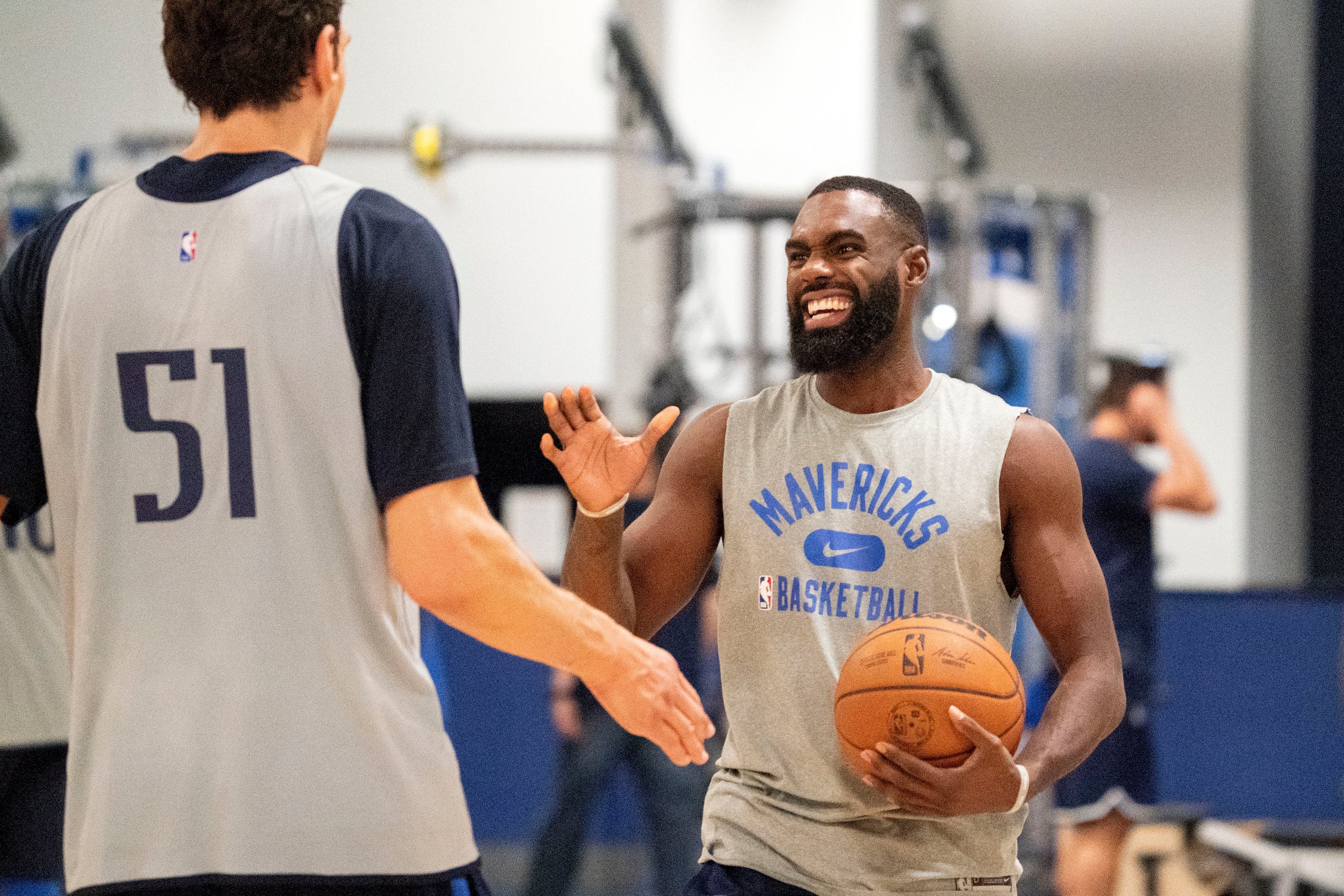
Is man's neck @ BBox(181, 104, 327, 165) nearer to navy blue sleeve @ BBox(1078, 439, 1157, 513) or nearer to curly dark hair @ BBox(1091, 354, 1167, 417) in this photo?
navy blue sleeve @ BBox(1078, 439, 1157, 513)

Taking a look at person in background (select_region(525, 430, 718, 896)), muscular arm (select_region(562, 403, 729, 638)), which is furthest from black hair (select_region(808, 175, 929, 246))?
person in background (select_region(525, 430, 718, 896))

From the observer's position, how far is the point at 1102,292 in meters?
9.20

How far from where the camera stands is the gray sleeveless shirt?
1.99 meters

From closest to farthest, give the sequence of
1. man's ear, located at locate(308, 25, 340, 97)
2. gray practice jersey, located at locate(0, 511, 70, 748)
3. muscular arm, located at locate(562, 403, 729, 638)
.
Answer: man's ear, located at locate(308, 25, 340, 97) < muscular arm, located at locate(562, 403, 729, 638) < gray practice jersey, located at locate(0, 511, 70, 748)

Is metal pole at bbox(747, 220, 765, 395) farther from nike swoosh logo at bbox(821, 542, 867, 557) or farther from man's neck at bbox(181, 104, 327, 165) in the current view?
man's neck at bbox(181, 104, 327, 165)

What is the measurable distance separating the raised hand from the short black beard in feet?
0.99

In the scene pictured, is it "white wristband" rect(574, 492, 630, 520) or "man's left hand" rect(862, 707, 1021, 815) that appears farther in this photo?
"white wristband" rect(574, 492, 630, 520)

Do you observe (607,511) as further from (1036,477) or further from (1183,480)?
(1183,480)

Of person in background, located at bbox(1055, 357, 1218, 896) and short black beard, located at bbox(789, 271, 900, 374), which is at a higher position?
short black beard, located at bbox(789, 271, 900, 374)

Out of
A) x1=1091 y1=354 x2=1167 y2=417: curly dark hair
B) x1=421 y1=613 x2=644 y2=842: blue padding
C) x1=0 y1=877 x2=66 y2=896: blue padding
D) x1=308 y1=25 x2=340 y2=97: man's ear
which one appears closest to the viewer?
x1=308 y1=25 x2=340 y2=97: man's ear

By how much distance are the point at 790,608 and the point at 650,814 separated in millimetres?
2672

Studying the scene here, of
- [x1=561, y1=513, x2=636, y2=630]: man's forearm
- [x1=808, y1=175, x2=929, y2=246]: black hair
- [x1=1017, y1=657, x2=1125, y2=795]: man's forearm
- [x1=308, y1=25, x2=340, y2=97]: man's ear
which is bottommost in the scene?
[x1=1017, y1=657, x2=1125, y2=795]: man's forearm

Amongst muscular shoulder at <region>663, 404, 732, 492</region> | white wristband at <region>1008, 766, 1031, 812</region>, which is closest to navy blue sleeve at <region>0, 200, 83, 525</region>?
muscular shoulder at <region>663, 404, 732, 492</region>

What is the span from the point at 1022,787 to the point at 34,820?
200cm
